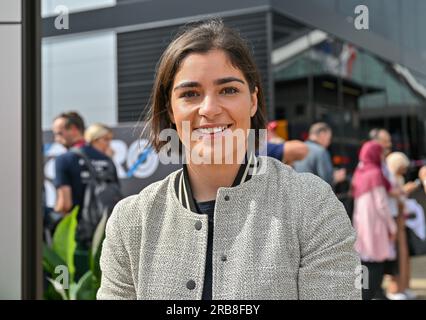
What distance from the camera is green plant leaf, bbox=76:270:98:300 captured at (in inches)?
92.3

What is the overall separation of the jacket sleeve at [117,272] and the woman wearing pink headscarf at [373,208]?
5.09ft

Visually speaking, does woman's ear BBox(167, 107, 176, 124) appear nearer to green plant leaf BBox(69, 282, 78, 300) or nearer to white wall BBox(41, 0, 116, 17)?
white wall BBox(41, 0, 116, 17)

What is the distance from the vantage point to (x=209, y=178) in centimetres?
167

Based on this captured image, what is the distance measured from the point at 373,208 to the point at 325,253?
1.76 meters

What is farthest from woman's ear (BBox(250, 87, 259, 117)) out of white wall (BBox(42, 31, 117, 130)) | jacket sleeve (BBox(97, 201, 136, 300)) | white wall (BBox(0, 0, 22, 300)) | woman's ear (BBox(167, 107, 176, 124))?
white wall (BBox(0, 0, 22, 300))

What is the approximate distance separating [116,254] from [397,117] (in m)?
2.06

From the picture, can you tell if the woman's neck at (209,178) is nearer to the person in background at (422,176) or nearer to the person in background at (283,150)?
the person in background at (283,150)

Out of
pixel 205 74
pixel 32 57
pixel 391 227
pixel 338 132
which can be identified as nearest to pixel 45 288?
pixel 32 57

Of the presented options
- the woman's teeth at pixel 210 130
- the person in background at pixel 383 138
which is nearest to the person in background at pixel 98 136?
the woman's teeth at pixel 210 130

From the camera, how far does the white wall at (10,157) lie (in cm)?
232

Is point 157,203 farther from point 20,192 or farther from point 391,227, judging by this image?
point 391,227

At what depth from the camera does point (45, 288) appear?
246 cm
